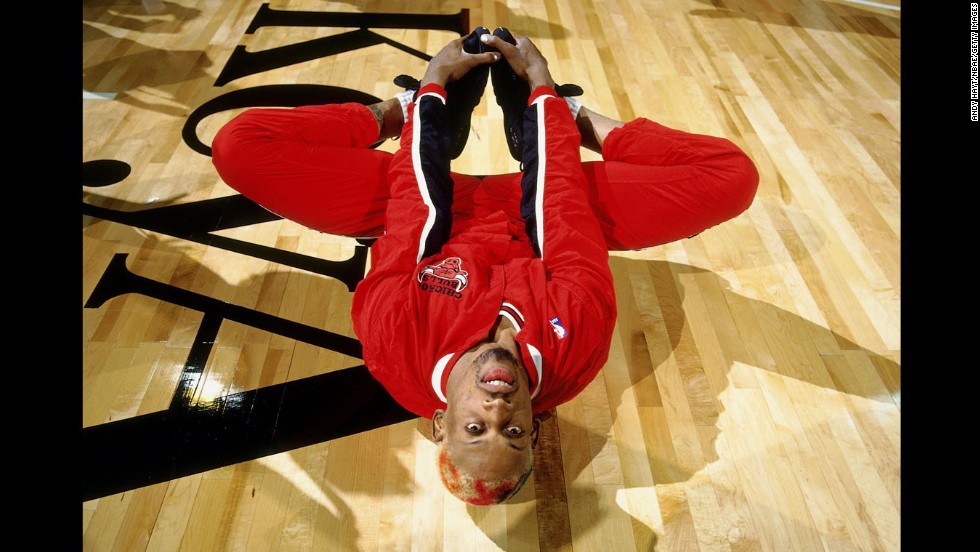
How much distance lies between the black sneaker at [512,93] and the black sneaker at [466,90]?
0.05 m

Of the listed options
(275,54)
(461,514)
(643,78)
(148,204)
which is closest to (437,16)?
(275,54)

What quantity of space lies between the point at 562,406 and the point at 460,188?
0.79 m

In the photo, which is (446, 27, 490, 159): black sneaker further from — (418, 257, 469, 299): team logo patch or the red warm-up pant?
(418, 257, 469, 299): team logo patch

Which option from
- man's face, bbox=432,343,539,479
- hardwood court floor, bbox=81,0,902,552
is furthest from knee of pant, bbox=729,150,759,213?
man's face, bbox=432,343,539,479

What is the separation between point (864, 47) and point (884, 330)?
2226 millimetres

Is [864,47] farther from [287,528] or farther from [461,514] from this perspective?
[287,528]

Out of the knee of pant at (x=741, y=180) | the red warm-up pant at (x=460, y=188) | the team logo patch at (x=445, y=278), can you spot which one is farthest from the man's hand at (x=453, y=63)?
the knee of pant at (x=741, y=180)

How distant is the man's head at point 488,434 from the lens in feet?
4.54

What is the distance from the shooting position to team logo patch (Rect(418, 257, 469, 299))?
5.53ft

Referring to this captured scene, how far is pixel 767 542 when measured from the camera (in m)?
1.65

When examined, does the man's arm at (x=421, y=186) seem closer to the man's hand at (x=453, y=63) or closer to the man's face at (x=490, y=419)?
the man's hand at (x=453, y=63)

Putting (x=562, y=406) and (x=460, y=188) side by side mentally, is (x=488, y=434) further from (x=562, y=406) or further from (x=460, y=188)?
(x=460, y=188)

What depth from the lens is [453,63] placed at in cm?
219

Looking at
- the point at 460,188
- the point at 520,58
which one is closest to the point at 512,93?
the point at 520,58
